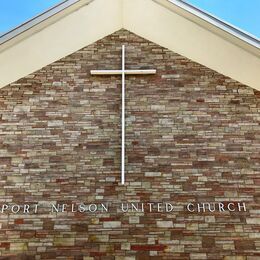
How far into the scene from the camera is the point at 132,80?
25.9 ft

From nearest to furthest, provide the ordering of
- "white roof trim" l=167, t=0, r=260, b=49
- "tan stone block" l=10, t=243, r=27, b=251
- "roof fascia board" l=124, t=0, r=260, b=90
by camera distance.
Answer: "tan stone block" l=10, t=243, r=27, b=251 < "white roof trim" l=167, t=0, r=260, b=49 < "roof fascia board" l=124, t=0, r=260, b=90

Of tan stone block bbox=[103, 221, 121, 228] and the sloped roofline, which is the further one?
the sloped roofline

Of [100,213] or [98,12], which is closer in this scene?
[100,213]

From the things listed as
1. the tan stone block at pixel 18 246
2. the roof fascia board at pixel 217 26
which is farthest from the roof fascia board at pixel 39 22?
the tan stone block at pixel 18 246

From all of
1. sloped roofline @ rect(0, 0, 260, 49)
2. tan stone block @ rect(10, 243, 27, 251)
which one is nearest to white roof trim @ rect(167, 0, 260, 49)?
sloped roofline @ rect(0, 0, 260, 49)

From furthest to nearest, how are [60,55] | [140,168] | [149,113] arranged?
[60,55] < [149,113] < [140,168]

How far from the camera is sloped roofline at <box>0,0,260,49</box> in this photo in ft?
24.3

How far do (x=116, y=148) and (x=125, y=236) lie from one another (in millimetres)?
1368

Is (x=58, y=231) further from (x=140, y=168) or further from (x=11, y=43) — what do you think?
(x=11, y=43)

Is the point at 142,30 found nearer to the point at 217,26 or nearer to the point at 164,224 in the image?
the point at 217,26

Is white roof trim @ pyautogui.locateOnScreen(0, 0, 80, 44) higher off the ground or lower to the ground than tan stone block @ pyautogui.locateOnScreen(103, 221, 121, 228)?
higher

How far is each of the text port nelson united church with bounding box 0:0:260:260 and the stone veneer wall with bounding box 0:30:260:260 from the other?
0.02m

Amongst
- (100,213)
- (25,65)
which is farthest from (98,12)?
(100,213)

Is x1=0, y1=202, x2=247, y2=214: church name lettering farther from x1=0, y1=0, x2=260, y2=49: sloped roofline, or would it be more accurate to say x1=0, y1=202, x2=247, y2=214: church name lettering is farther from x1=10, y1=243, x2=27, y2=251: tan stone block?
x1=0, y1=0, x2=260, y2=49: sloped roofline
